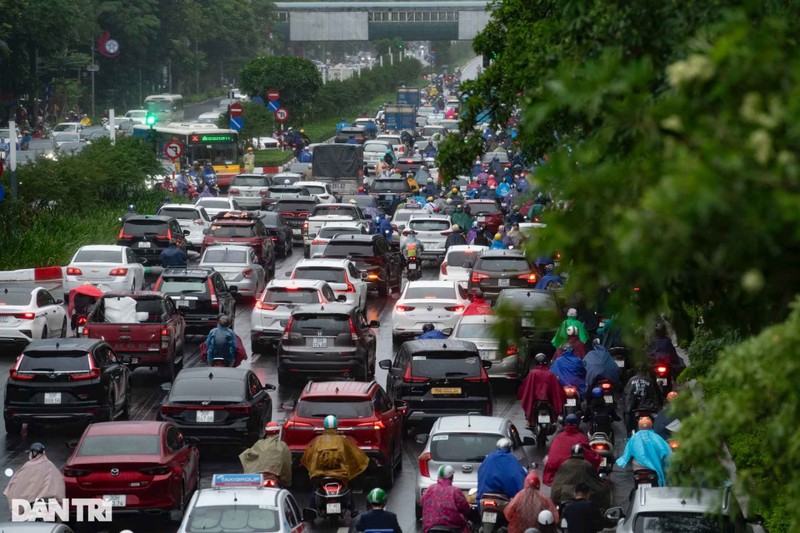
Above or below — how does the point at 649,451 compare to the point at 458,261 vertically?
above

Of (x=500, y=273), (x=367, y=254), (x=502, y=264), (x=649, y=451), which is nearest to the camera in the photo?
(x=649, y=451)

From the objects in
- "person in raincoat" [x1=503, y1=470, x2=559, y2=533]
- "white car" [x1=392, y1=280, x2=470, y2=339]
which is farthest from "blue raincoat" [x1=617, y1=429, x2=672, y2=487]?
"white car" [x1=392, y1=280, x2=470, y2=339]

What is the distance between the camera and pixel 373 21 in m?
154

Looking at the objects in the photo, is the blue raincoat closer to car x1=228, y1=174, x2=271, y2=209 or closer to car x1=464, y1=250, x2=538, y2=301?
car x1=464, y1=250, x2=538, y2=301

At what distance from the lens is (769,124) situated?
6.73 metres

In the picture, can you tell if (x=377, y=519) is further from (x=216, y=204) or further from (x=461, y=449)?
(x=216, y=204)

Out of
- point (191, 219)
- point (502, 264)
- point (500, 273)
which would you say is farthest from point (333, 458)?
point (191, 219)

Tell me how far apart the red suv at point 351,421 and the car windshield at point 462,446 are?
1.76 m

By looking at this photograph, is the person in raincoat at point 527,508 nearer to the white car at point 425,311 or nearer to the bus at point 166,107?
the white car at point 425,311

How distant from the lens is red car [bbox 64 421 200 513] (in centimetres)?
1802

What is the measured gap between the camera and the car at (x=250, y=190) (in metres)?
55.2

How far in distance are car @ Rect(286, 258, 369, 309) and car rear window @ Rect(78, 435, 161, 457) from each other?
14465 millimetres

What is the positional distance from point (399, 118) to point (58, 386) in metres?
83.5

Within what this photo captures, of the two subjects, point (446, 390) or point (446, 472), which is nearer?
point (446, 472)
